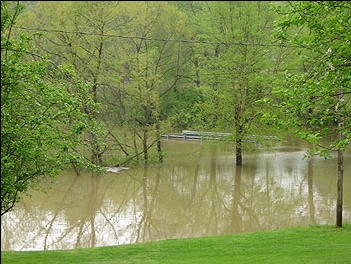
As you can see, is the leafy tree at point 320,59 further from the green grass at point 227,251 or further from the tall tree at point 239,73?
the tall tree at point 239,73

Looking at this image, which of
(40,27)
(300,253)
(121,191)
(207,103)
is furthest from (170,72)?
(300,253)

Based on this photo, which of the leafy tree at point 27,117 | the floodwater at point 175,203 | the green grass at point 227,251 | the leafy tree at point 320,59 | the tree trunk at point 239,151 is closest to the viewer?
the leafy tree at point 27,117

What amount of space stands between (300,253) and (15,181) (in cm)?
551

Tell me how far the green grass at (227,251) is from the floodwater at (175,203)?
2.70 m

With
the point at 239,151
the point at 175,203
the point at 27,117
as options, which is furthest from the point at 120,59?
the point at 27,117

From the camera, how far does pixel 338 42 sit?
7.83 meters

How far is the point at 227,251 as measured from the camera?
9.64m

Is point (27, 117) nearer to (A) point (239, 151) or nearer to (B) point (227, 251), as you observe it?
(B) point (227, 251)

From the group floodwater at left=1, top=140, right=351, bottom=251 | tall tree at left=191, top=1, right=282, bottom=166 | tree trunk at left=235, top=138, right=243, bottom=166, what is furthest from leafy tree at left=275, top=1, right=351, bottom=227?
tree trunk at left=235, top=138, right=243, bottom=166

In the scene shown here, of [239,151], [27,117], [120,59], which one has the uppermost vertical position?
[120,59]

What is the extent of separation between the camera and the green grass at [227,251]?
8.82 metres

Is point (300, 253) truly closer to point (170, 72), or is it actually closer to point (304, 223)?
point (304, 223)

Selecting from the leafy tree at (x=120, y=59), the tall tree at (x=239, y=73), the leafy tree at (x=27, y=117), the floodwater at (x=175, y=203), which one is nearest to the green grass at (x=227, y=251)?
the leafy tree at (x=27, y=117)

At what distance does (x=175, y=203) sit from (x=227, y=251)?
25.5 feet
